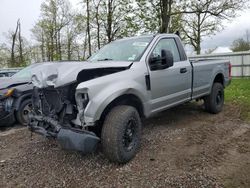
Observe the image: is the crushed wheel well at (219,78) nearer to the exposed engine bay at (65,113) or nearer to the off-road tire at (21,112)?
the exposed engine bay at (65,113)

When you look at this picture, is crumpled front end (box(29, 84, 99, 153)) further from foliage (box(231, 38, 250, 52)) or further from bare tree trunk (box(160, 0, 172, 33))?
foliage (box(231, 38, 250, 52))

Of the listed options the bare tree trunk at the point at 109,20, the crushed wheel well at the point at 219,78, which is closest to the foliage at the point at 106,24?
the bare tree trunk at the point at 109,20

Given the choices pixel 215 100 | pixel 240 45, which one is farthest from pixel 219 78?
pixel 240 45

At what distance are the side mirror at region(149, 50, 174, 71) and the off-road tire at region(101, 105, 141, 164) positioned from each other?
3.23 ft

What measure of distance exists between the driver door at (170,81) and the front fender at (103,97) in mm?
634

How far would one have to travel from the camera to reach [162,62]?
4.19m

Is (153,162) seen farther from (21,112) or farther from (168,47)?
(21,112)

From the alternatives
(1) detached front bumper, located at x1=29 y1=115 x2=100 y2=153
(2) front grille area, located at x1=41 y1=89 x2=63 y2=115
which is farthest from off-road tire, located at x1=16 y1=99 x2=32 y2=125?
(1) detached front bumper, located at x1=29 y1=115 x2=100 y2=153

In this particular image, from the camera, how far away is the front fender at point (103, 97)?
124 inches

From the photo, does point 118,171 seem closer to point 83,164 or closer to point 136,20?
point 83,164

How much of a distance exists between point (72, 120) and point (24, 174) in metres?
1.03

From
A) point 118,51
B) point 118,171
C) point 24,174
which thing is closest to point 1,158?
point 24,174

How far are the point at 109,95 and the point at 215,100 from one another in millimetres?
3815

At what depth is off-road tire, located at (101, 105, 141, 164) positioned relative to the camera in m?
3.28
